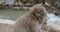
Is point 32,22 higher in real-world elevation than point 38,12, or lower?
lower

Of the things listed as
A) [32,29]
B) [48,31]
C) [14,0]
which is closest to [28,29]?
[32,29]

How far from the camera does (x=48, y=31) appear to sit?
5.36 meters

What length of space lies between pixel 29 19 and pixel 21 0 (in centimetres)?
691

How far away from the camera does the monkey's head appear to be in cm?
305

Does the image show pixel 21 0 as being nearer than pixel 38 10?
No

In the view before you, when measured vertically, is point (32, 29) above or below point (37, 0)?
above

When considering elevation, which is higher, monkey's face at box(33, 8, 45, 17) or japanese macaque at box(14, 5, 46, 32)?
monkey's face at box(33, 8, 45, 17)

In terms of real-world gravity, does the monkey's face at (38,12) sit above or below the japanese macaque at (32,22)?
above

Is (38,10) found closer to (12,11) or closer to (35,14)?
(35,14)

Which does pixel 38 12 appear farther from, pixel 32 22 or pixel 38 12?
pixel 32 22

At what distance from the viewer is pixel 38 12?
3062mm

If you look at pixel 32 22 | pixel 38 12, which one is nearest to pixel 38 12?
pixel 38 12

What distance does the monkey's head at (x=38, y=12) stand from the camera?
120 inches

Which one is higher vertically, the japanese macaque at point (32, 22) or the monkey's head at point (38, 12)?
the monkey's head at point (38, 12)
